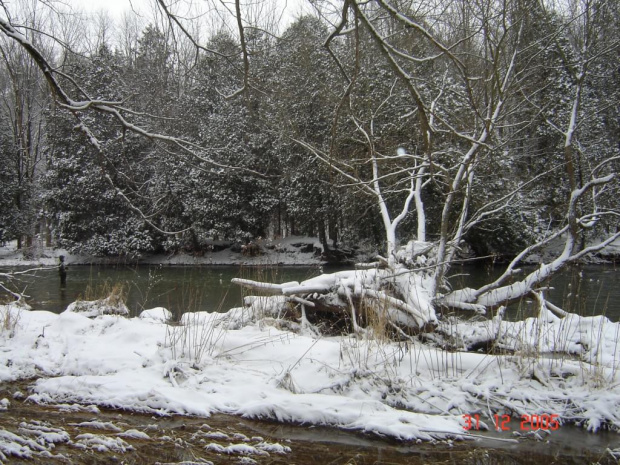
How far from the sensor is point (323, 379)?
4098 mm

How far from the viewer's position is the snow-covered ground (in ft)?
11.5

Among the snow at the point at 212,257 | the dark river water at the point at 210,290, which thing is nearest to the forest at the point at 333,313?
the dark river water at the point at 210,290

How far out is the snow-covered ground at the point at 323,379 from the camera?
3514 mm

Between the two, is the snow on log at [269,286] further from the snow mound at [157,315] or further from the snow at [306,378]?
the snow at [306,378]

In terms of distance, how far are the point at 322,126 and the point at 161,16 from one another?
1604cm

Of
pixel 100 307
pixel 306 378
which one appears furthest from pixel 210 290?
pixel 306 378

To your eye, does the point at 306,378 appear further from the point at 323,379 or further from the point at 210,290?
the point at 210,290

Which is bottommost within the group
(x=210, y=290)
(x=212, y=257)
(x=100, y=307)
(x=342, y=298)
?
(x=210, y=290)

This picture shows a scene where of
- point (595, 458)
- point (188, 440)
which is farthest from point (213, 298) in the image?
point (595, 458)
